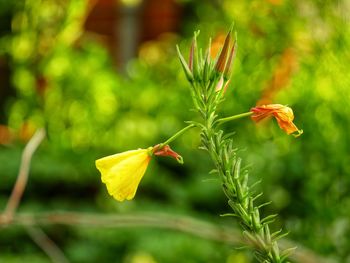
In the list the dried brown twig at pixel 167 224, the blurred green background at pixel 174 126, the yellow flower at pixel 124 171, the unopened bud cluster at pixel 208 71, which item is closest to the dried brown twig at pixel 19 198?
the dried brown twig at pixel 167 224

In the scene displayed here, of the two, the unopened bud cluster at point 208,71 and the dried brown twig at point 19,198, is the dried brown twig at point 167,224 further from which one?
the unopened bud cluster at point 208,71

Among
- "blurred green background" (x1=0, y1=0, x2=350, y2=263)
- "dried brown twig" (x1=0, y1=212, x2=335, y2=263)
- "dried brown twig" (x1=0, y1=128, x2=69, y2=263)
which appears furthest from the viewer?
"blurred green background" (x1=0, y1=0, x2=350, y2=263)

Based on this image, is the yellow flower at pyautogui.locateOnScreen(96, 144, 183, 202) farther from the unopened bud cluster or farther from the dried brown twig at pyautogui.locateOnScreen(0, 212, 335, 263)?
the dried brown twig at pyautogui.locateOnScreen(0, 212, 335, 263)

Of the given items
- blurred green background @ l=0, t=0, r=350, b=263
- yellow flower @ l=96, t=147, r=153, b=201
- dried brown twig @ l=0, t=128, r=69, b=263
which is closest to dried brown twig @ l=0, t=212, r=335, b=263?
dried brown twig @ l=0, t=128, r=69, b=263

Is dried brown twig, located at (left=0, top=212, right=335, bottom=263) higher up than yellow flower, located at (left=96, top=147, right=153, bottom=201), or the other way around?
yellow flower, located at (left=96, top=147, right=153, bottom=201)

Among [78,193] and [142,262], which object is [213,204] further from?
[78,193]
